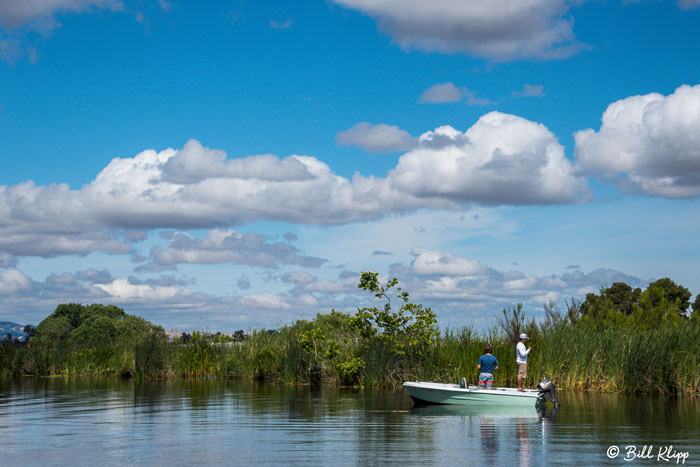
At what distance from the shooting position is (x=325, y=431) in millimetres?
19516

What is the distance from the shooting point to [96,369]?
4722 cm

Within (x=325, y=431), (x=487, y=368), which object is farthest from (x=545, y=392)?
(x=325, y=431)

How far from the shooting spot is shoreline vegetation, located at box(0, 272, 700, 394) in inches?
1190

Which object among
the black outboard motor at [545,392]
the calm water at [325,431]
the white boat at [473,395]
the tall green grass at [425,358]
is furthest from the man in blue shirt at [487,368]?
the tall green grass at [425,358]

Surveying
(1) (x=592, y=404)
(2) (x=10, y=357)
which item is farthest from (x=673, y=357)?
(2) (x=10, y=357)

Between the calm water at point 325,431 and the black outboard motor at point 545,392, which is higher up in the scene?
the black outboard motor at point 545,392

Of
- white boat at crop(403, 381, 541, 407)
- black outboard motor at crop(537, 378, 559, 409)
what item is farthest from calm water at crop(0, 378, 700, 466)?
white boat at crop(403, 381, 541, 407)

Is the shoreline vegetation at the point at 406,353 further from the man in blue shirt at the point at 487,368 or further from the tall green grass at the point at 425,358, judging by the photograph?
the man in blue shirt at the point at 487,368

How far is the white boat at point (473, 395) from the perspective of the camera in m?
25.1

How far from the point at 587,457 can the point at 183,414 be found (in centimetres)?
1343

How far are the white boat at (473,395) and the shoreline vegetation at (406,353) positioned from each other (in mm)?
6319

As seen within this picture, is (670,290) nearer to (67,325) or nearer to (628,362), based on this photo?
(628,362)

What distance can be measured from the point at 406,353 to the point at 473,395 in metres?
9.57

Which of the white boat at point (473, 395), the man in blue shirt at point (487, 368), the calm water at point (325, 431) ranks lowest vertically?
the calm water at point (325, 431)
